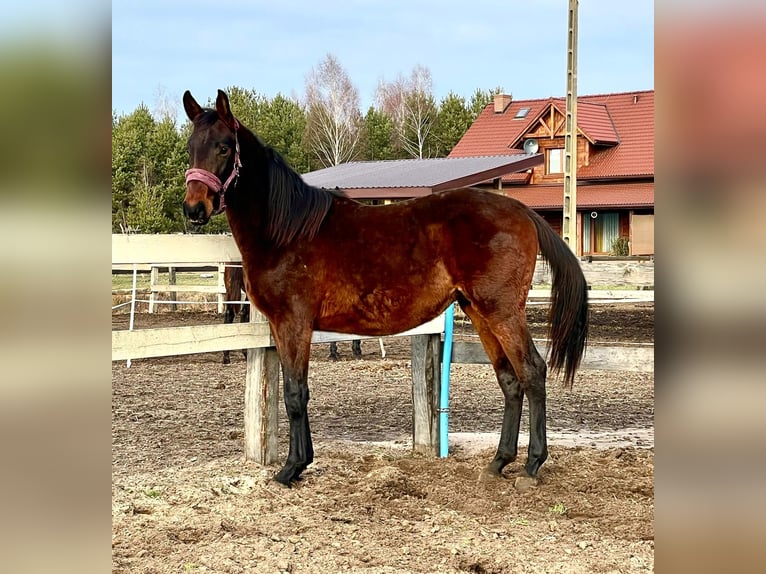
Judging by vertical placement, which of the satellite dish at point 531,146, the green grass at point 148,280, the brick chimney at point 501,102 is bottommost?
the green grass at point 148,280

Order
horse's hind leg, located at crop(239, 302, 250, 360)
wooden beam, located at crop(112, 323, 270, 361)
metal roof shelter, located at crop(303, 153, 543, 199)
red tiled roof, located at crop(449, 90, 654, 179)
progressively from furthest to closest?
red tiled roof, located at crop(449, 90, 654, 179), metal roof shelter, located at crop(303, 153, 543, 199), horse's hind leg, located at crop(239, 302, 250, 360), wooden beam, located at crop(112, 323, 270, 361)

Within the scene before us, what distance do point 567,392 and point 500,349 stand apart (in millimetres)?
3397

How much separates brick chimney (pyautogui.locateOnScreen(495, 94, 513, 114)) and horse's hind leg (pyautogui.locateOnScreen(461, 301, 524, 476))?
27047mm

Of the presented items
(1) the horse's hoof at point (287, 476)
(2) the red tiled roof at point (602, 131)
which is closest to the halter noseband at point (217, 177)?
(1) the horse's hoof at point (287, 476)

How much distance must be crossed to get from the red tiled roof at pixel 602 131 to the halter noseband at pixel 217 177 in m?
22.3

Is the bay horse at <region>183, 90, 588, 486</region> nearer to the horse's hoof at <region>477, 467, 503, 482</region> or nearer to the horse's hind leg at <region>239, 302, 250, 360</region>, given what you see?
the horse's hoof at <region>477, 467, 503, 482</region>

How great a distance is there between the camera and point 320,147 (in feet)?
133

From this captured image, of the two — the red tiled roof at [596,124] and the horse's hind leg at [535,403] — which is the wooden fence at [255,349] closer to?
the horse's hind leg at [535,403]

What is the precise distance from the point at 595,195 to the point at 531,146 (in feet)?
8.82

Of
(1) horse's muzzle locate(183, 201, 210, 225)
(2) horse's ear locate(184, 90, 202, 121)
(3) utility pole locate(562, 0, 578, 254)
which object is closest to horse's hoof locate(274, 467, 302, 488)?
(1) horse's muzzle locate(183, 201, 210, 225)

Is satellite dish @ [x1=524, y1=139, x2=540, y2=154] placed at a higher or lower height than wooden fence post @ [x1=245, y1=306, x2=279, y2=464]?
higher

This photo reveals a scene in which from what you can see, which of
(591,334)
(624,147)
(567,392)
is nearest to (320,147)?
(624,147)

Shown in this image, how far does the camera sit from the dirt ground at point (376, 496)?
→ 3.22 m

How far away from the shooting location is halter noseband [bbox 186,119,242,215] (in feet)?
12.8
